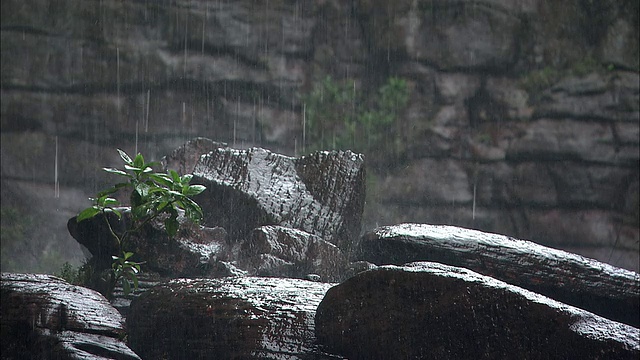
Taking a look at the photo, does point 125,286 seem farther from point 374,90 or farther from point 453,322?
point 374,90

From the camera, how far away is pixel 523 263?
201 inches

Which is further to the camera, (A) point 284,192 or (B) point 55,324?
(A) point 284,192

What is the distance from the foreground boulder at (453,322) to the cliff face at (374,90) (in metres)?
6.97

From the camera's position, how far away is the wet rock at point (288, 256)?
17.9 feet

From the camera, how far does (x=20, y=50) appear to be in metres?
10.6

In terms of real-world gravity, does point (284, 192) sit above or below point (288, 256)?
above

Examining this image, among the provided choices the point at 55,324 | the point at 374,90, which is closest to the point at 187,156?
the point at 55,324

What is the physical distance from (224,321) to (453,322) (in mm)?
1301

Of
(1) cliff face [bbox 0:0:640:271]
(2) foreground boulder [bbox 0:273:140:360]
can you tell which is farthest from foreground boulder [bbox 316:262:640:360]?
(1) cliff face [bbox 0:0:640:271]

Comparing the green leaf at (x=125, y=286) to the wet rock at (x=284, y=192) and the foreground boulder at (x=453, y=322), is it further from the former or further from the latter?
the foreground boulder at (x=453, y=322)

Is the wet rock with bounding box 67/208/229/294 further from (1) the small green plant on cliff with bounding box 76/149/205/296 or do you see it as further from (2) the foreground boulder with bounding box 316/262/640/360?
(2) the foreground boulder with bounding box 316/262/640/360

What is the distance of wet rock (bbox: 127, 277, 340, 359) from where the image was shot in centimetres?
396

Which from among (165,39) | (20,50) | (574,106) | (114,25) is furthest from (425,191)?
(20,50)

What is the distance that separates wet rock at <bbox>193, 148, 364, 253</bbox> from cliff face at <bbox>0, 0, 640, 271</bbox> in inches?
174
